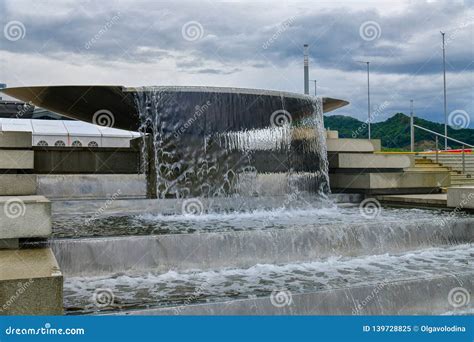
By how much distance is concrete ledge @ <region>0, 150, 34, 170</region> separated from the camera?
8916 millimetres

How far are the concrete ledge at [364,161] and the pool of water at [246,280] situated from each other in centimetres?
569

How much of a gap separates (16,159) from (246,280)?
18.8 feet

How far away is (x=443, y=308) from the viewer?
194 inches

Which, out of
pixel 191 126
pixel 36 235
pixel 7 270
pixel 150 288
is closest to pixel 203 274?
pixel 150 288

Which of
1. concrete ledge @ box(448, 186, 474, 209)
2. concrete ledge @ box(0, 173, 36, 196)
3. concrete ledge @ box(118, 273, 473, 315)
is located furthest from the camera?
concrete ledge @ box(448, 186, 474, 209)

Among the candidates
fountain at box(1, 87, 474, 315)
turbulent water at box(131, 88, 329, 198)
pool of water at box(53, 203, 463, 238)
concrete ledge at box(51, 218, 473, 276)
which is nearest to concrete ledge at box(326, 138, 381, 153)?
fountain at box(1, 87, 474, 315)

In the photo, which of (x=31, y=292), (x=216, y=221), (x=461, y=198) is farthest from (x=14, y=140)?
(x=461, y=198)

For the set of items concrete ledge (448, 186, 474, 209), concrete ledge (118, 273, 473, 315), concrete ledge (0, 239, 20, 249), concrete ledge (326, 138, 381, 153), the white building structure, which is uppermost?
the white building structure

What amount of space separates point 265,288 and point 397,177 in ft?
25.7

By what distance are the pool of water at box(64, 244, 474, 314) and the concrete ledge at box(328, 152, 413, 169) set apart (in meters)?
5.69

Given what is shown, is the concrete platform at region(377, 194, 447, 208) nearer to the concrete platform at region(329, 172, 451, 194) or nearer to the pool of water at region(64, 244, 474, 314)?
the concrete platform at region(329, 172, 451, 194)

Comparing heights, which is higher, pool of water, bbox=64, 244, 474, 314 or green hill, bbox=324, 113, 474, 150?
green hill, bbox=324, 113, 474, 150

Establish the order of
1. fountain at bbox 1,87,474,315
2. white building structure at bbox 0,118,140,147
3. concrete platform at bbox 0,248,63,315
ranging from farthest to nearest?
1. white building structure at bbox 0,118,140,147
2. fountain at bbox 1,87,474,315
3. concrete platform at bbox 0,248,63,315

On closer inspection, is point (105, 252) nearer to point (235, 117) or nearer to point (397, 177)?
point (235, 117)
